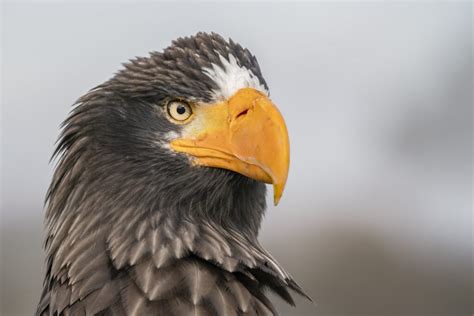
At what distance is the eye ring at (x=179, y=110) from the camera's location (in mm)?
2498

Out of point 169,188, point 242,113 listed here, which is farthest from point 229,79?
point 169,188

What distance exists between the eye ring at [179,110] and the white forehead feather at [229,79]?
0.32 ft

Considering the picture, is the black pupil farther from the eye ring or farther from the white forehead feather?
the white forehead feather

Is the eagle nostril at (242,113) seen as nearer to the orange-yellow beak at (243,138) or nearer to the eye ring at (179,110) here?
the orange-yellow beak at (243,138)

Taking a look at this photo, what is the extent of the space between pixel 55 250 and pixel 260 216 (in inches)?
29.3

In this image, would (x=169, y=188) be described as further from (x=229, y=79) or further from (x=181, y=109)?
(x=229, y=79)

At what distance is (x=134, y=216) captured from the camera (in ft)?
8.18

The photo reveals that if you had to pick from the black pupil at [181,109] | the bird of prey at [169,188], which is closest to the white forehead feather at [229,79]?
the bird of prey at [169,188]

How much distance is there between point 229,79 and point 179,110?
191 millimetres

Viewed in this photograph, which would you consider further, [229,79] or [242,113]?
[229,79]

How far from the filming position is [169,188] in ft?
8.27

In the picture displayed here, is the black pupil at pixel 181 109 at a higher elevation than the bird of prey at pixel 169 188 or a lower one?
higher

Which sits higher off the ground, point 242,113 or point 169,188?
point 242,113

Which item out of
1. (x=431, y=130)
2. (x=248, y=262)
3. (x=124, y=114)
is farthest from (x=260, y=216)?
(x=431, y=130)
